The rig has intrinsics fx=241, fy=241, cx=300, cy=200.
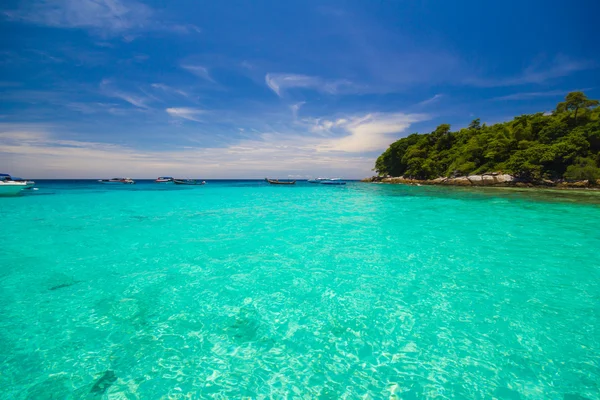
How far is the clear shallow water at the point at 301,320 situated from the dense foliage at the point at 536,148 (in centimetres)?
5178

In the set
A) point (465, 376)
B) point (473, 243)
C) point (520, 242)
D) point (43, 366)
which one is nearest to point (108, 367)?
point (43, 366)

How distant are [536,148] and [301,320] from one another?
63915mm

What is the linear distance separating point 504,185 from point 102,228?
69.9m

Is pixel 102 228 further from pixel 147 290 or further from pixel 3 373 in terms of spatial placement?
pixel 3 373

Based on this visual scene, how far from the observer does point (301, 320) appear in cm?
527

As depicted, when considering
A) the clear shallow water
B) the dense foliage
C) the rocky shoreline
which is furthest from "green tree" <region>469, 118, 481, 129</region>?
the clear shallow water

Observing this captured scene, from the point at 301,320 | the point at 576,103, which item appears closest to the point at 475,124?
the point at 576,103

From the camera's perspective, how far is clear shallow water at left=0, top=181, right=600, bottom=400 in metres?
3.61

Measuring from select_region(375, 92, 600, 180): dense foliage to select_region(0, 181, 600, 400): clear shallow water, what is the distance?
→ 5178 cm

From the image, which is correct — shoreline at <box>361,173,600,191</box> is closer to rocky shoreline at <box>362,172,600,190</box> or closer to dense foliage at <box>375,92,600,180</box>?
rocky shoreline at <box>362,172,600,190</box>

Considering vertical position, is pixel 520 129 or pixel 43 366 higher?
pixel 520 129

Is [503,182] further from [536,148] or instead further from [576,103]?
[576,103]

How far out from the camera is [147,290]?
662cm

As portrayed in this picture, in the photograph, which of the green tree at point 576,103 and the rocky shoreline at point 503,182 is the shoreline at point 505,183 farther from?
the green tree at point 576,103
